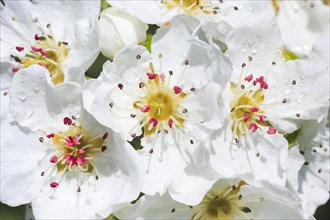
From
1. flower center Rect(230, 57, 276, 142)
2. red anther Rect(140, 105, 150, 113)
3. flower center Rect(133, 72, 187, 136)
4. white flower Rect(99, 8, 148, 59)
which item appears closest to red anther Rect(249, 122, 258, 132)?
flower center Rect(230, 57, 276, 142)

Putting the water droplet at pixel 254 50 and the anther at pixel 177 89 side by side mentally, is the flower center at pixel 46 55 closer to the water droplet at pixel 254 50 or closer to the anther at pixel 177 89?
the anther at pixel 177 89

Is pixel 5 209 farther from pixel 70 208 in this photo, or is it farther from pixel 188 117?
pixel 188 117

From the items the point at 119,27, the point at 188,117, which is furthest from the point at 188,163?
the point at 119,27

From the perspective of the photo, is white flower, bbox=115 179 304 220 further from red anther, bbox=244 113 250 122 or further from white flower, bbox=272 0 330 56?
white flower, bbox=272 0 330 56

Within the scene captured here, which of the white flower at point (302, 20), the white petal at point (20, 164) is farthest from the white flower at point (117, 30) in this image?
the white flower at point (302, 20)

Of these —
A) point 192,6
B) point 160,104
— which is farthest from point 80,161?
point 192,6

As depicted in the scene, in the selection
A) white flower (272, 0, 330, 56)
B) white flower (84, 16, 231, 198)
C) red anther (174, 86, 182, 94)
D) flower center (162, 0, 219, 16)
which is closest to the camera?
white flower (84, 16, 231, 198)
